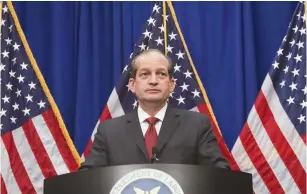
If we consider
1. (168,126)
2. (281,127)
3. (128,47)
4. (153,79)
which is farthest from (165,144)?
(128,47)

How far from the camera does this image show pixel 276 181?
3398 mm

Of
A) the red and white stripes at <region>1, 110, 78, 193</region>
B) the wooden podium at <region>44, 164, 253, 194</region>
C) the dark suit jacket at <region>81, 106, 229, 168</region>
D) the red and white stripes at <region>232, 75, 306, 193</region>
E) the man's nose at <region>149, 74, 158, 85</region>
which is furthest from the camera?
the red and white stripes at <region>1, 110, 78, 193</region>

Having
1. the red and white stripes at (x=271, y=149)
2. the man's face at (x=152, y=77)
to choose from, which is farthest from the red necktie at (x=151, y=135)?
the red and white stripes at (x=271, y=149)

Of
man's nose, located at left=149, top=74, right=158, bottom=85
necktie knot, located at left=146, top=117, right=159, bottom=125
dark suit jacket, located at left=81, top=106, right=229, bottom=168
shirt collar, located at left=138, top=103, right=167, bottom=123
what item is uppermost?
man's nose, located at left=149, top=74, right=158, bottom=85

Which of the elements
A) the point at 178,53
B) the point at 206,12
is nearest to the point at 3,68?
the point at 178,53

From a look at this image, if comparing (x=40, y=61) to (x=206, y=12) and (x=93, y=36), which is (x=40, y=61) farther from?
(x=206, y=12)

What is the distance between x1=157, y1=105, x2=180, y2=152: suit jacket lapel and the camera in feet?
7.44

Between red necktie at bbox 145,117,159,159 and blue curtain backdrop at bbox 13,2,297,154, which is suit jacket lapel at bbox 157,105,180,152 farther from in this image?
blue curtain backdrop at bbox 13,2,297,154

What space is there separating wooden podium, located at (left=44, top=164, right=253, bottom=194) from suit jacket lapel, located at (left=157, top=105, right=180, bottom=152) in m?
0.49

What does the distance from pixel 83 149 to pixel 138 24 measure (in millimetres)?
1118

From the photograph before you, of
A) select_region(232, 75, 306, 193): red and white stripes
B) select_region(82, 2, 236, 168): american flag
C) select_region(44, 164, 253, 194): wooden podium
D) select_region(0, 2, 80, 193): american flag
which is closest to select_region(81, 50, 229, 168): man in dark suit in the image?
select_region(44, 164, 253, 194): wooden podium

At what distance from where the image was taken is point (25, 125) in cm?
363

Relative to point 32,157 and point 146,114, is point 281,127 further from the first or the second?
point 32,157

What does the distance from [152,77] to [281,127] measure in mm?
1426
